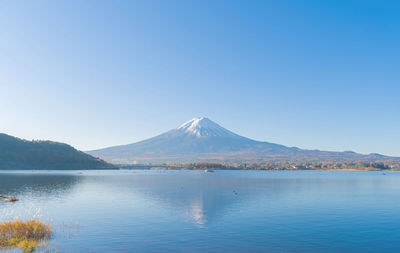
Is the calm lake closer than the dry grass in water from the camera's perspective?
No

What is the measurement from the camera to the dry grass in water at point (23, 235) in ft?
89.2

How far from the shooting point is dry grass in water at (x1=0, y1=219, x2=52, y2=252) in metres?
27.2

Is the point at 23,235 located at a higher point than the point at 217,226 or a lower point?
higher

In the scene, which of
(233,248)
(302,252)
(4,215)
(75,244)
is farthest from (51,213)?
(302,252)

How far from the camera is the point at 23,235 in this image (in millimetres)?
29672

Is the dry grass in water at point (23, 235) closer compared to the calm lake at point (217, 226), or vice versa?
the dry grass in water at point (23, 235)

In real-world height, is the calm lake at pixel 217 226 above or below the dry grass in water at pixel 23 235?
below

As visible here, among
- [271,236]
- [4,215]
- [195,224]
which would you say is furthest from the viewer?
[4,215]

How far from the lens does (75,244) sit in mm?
28953

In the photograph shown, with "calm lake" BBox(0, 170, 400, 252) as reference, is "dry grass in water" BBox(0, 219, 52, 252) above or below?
above

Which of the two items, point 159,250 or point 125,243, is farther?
point 125,243

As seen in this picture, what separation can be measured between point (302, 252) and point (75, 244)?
2036 centimetres

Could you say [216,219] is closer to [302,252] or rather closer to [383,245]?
[302,252]

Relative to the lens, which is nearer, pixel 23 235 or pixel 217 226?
pixel 23 235
